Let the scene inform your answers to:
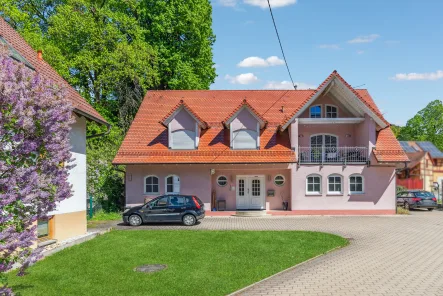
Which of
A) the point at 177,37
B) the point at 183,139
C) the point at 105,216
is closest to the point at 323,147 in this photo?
the point at 183,139

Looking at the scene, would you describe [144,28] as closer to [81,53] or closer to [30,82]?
[81,53]

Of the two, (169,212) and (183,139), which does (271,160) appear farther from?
(169,212)

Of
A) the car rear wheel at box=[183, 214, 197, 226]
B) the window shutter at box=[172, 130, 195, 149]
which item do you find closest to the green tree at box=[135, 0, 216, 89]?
the window shutter at box=[172, 130, 195, 149]

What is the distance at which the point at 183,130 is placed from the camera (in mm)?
25078

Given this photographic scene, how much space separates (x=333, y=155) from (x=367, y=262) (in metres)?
13.8

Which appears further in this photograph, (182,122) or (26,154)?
(182,122)

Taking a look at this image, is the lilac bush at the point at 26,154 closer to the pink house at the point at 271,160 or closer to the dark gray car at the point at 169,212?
the dark gray car at the point at 169,212

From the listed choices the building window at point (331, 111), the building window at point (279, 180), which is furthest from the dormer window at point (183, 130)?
the building window at point (331, 111)

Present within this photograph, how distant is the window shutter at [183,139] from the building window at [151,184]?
2.32 meters

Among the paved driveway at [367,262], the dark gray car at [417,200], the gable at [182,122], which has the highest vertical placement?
the gable at [182,122]

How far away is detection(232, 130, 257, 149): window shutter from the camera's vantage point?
82.6 ft

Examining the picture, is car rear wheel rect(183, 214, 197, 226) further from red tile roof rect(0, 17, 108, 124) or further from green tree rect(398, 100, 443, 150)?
green tree rect(398, 100, 443, 150)

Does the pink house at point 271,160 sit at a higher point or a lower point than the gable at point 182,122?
lower

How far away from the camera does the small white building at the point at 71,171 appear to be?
13953 mm
